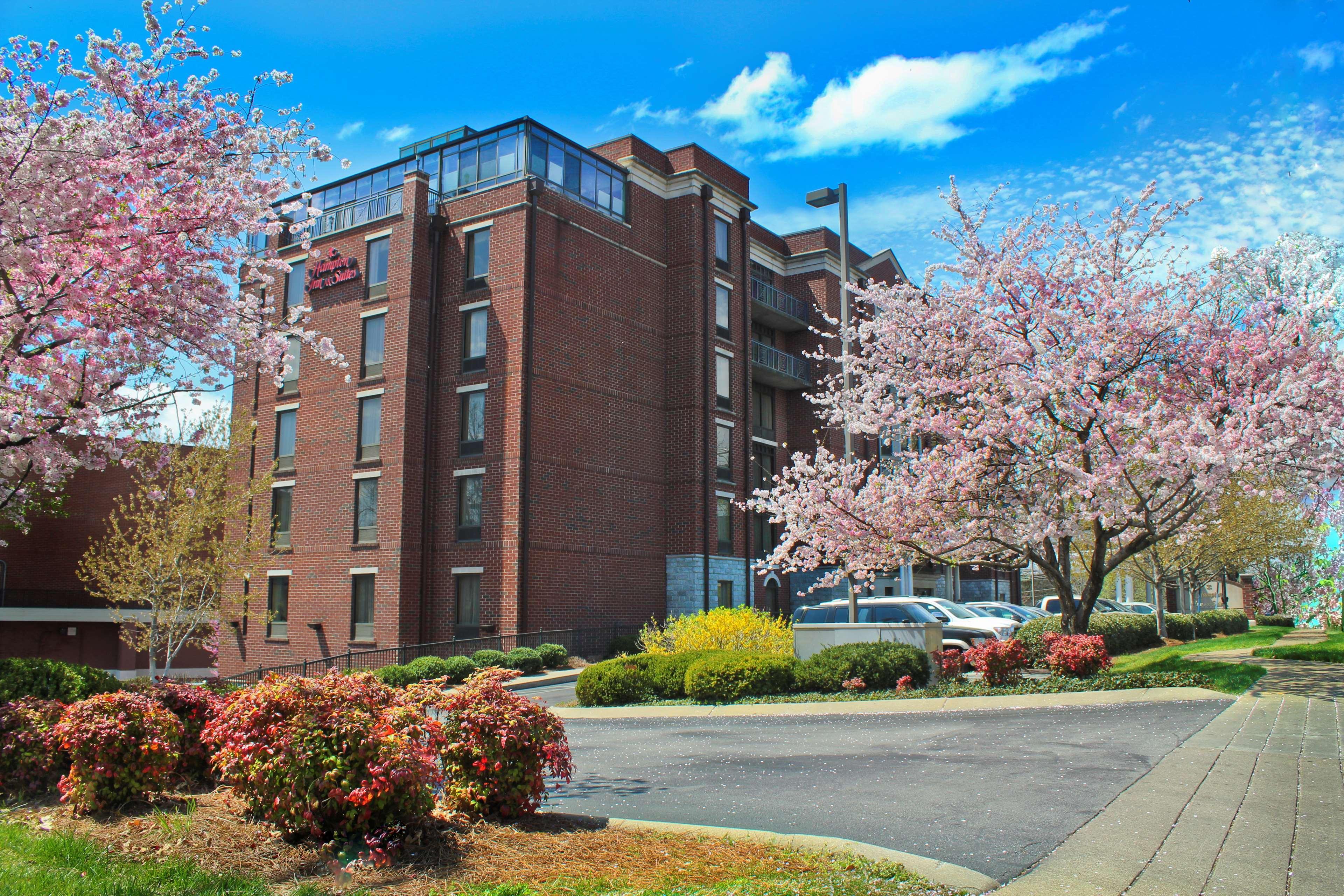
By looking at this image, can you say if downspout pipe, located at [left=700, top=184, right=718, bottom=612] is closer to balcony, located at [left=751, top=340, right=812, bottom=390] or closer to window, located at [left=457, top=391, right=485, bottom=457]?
balcony, located at [left=751, top=340, right=812, bottom=390]

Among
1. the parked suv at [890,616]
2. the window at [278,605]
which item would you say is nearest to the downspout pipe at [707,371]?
the parked suv at [890,616]

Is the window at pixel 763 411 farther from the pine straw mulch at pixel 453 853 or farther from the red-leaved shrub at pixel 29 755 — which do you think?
the pine straw mulch at pixel 453 853

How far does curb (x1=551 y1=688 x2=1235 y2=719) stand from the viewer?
12.9m

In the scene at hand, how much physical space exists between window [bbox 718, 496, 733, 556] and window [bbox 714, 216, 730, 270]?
8.88m

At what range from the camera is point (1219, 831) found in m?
A: 6.50

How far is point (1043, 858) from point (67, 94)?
969 centimetres

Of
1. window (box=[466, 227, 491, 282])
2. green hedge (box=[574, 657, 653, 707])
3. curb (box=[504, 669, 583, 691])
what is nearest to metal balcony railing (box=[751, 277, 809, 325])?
window (box=[466, 227, 491, 282])

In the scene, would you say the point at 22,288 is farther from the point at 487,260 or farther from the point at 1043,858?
the point at 487,260

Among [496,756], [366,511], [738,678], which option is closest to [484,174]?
[366,511]

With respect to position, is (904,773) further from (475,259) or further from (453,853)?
(475,259)

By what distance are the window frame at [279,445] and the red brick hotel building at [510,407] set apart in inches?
3.3

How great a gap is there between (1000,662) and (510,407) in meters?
17.8

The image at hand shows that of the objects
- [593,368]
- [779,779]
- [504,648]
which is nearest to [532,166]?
[593,368]

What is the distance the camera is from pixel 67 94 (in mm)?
8234
